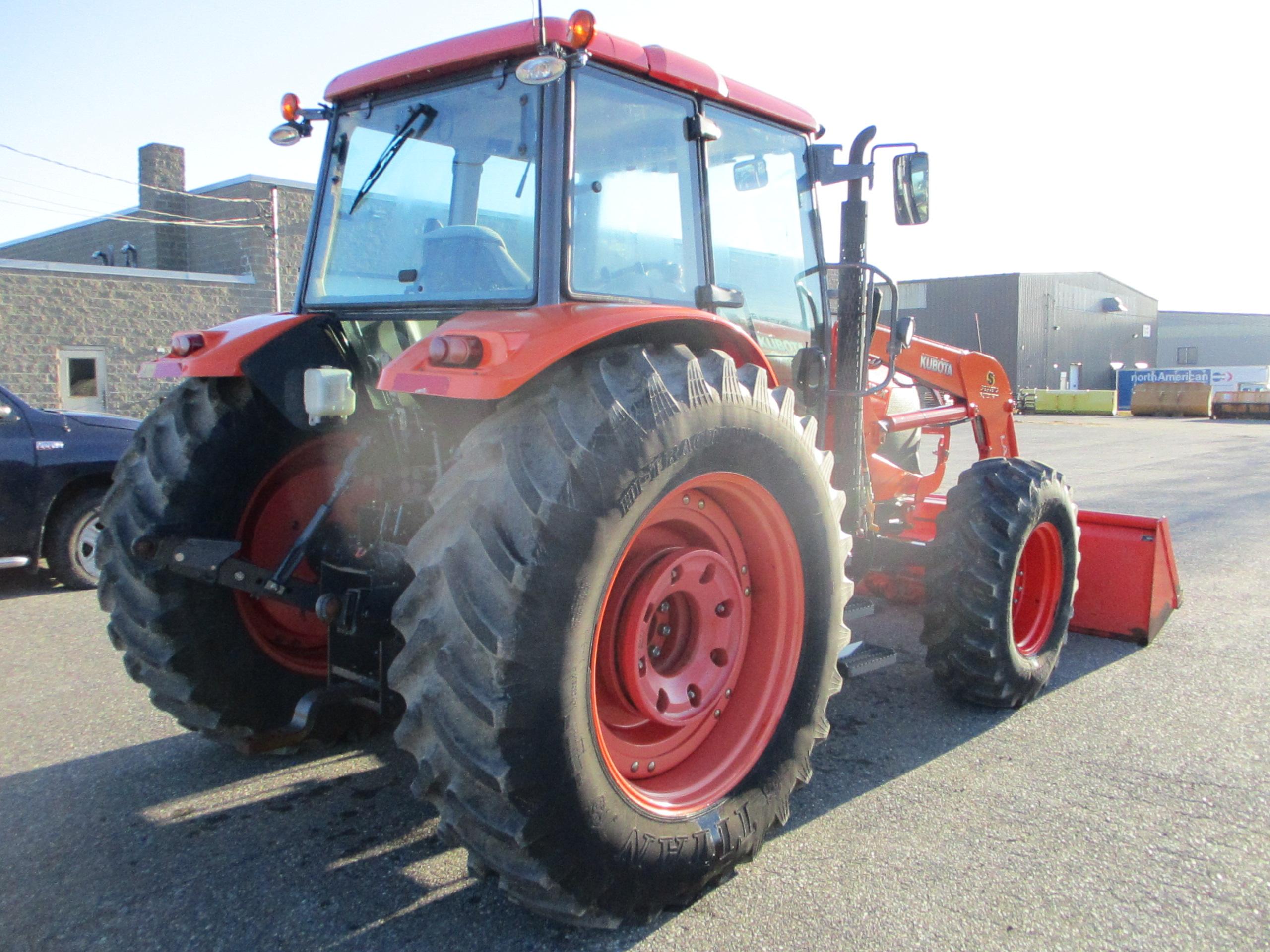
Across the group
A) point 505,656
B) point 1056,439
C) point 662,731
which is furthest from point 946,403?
point 1056,439

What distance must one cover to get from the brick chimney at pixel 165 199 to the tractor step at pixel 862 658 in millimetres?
23120

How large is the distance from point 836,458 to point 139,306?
60.7ft

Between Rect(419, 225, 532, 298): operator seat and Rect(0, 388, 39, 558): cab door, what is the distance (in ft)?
15.8

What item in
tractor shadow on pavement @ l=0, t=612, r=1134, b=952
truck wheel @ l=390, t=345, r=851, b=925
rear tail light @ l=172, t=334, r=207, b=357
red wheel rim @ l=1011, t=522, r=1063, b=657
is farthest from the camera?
red wheel rim @ l=1011, t=522, r=1063, b=657

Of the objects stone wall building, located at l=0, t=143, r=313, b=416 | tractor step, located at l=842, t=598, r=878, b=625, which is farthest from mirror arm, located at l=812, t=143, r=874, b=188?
stone wall building, located at l=0, t=143, r=313, b=416

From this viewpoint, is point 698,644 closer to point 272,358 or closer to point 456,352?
point 456,352

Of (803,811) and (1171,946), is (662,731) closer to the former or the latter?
(803,811)

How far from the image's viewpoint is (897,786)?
3.57m

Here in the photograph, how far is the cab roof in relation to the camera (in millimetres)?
2916

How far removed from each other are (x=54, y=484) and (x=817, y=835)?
5.90m

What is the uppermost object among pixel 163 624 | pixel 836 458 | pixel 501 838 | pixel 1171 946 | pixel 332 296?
pixel 332 296

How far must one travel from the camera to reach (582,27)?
268 centimetres

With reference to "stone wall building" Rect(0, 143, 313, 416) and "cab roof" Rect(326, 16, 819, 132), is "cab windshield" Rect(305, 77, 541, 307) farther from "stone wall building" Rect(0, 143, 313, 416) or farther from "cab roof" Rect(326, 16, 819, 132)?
"stone wall building" Rect(0, 143, 313, 416)

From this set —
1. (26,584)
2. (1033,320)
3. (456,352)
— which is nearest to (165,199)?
(26,584)
